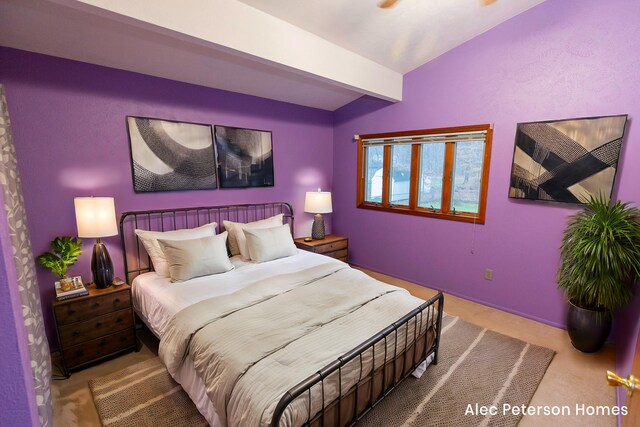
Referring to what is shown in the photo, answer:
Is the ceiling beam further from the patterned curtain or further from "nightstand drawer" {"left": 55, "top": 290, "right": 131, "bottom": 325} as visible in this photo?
"nightstand drawer" {"left": 55, "top": 290, "right": 131, "bottom": 325}

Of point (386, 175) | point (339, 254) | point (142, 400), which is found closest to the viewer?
point (142, 400)

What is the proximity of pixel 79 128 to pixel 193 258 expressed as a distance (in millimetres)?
1432

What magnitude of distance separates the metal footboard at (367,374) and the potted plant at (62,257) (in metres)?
2.12

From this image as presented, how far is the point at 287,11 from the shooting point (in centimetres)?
223

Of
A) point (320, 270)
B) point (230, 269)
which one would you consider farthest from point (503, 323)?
point (230, 269)

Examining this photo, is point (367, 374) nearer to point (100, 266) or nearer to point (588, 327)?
point (588, 327)

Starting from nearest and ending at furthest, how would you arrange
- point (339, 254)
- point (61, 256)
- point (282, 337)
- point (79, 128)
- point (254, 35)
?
point (282, 337) < point (254, 35) < point (61, 256) < point (79, 128) < point (339, 254)

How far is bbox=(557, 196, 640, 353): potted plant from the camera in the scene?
2.10 metres

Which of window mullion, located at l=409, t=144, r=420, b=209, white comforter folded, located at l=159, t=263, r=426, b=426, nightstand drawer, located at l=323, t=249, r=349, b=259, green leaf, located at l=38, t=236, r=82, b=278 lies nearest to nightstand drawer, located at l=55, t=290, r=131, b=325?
green leaf, located at l=38, t=236, r=82, b=278

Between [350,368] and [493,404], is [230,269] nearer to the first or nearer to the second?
[350,368]

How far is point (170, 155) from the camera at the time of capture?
2.94 meters

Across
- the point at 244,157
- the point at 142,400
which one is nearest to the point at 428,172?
→ the point at 244,157

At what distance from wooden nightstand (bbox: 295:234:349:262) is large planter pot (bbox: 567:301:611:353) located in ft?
8.22

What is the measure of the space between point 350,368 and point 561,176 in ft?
8.49
